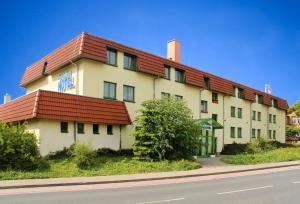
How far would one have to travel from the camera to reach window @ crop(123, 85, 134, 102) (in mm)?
29583

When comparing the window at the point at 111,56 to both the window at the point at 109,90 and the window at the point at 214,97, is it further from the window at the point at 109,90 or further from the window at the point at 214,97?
the window at the point at 214,97

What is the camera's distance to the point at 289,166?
87.1ft

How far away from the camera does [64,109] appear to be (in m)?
23.2

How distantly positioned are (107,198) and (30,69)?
26.1 metres

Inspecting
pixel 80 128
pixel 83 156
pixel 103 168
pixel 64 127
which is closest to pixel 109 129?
pixel 80 128

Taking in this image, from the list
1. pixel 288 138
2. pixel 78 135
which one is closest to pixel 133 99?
pixel 78 135

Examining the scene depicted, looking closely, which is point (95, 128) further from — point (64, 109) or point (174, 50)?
point (174, 50)

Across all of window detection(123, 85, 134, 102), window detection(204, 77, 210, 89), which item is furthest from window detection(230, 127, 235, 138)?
window detection(123, 85, 134, 102)

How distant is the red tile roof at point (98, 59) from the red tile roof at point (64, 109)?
3575 millimetres

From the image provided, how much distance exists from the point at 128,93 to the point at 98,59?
191 inches

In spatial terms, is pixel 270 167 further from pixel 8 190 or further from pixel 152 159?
pixel 8 190

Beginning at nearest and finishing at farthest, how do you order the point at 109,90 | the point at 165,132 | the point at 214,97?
the point at 165,132
the point at 109,90
the point at 214,97

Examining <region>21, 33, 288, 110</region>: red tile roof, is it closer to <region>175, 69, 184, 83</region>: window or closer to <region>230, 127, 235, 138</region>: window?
<region>175, 69, 184, 83</region>: window

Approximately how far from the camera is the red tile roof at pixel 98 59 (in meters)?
26.2
